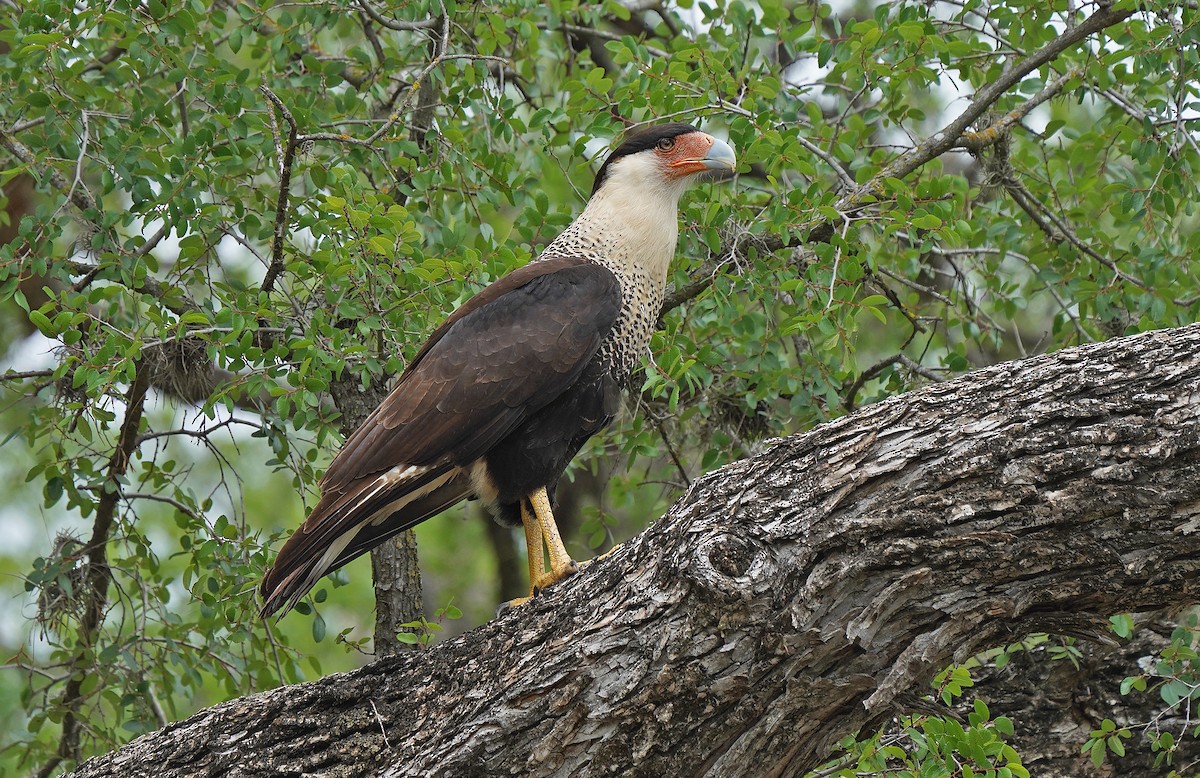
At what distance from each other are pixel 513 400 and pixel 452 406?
0.18m

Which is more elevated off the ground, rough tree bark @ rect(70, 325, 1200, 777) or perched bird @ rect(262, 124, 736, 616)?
perched bird @ rect(262, 124, 736, 616)

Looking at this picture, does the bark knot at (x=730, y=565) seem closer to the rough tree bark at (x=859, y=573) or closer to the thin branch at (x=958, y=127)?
the rough tree bark at (x=859, y=573)

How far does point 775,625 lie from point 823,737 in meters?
0.32

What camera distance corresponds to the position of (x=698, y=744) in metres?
2.25

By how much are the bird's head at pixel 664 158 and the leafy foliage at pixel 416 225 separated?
112 mm

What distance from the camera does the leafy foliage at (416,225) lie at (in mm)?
3404

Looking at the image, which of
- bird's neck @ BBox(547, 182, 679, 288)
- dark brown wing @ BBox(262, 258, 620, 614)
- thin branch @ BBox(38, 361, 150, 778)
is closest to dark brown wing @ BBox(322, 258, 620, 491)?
dark brown wing @ BBox(262, 258, 620, 614)

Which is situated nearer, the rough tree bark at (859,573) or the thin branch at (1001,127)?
the rough tree bark at (859,573)

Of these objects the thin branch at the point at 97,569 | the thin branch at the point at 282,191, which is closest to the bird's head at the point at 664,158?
the thin branch at the point at 282,191

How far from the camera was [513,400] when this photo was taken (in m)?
3.33

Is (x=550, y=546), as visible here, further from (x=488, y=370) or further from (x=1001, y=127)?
(x=1001, y=127)

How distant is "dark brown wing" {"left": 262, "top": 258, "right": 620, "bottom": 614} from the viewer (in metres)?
3.01

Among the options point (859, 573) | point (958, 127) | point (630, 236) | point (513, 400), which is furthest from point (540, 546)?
point (958, 127)

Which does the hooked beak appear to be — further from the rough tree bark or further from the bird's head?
the rough tree bark
